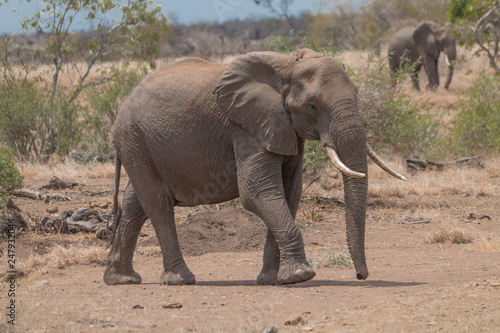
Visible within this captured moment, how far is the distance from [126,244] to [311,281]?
1990mm

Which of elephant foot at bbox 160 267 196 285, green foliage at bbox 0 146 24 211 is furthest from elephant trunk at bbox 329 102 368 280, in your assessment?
green foliage at bbox 0 146 24 211

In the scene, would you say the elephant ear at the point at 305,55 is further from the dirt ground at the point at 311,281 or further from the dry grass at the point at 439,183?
the dry grass at the point at 439,183

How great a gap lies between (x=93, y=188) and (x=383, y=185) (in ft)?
17.8

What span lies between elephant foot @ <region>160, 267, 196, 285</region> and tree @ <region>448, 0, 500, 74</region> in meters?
16.3

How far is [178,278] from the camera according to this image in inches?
286

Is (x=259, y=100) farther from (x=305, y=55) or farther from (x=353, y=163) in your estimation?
(x=353, y=163)

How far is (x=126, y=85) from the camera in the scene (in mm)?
18172

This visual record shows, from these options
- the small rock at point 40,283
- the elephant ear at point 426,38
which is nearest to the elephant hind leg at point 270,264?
the small rock at point 40,283

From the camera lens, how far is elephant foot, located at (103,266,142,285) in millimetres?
7668

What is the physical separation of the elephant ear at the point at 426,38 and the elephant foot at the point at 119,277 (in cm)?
2127

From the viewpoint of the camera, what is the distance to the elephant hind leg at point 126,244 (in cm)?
771

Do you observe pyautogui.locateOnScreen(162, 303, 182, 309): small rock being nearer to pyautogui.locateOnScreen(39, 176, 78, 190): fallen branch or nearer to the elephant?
the elephant

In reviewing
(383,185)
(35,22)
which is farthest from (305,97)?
(35,22)

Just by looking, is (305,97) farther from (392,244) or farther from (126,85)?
(126,85)
